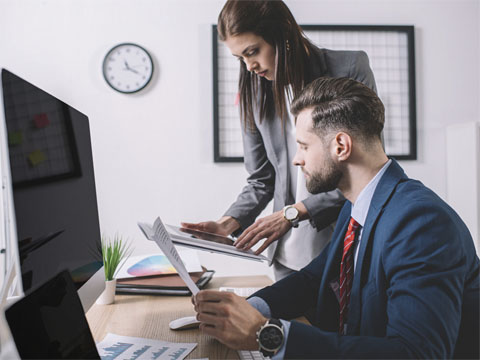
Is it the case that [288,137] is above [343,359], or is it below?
above

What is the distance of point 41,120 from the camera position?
0.65 meters

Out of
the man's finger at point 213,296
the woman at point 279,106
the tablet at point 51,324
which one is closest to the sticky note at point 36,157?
the tablet at point 51,324

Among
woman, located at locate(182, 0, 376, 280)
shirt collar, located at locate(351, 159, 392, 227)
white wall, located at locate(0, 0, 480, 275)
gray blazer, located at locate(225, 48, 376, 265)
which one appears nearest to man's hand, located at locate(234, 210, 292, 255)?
woman, located at locate(182, 0, 376, 280)

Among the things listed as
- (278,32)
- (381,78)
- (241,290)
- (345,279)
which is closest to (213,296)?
(345,279)

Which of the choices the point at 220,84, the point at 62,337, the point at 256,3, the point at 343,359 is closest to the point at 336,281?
the point at 343,359

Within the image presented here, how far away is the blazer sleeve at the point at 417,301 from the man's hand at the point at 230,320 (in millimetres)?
67

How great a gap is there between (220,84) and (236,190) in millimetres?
625

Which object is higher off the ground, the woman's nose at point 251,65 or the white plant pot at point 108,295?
the woman's nose at point 251,65

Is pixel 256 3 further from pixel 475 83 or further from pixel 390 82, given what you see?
pixel 475 83

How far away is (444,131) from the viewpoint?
249 centimetres

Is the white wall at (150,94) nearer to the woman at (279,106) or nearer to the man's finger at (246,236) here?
the woman at (279,106)

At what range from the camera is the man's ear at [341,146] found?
984mm

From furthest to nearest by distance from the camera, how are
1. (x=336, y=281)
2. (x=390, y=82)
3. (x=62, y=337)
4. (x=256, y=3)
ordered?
(x=390, y=82)
(x=256, y=3)
(x=336, y=281)
(x=62, y=337)

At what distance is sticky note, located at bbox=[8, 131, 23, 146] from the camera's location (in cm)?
55
